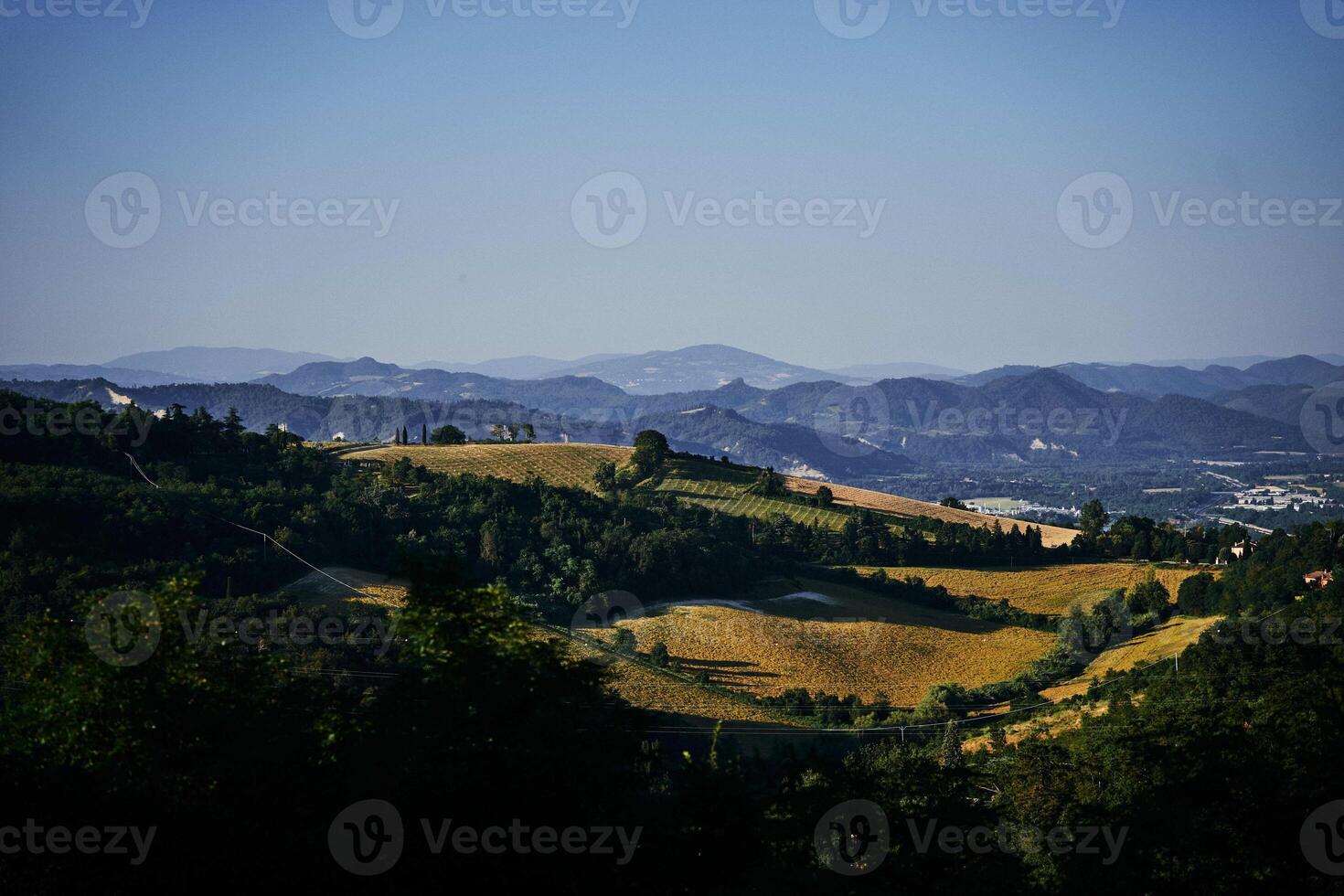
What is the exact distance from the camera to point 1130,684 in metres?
38.8

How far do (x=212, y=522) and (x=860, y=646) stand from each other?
3093 centimetres

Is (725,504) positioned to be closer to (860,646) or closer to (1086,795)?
(860,646)

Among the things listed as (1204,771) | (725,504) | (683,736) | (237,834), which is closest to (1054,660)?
(683,736)
